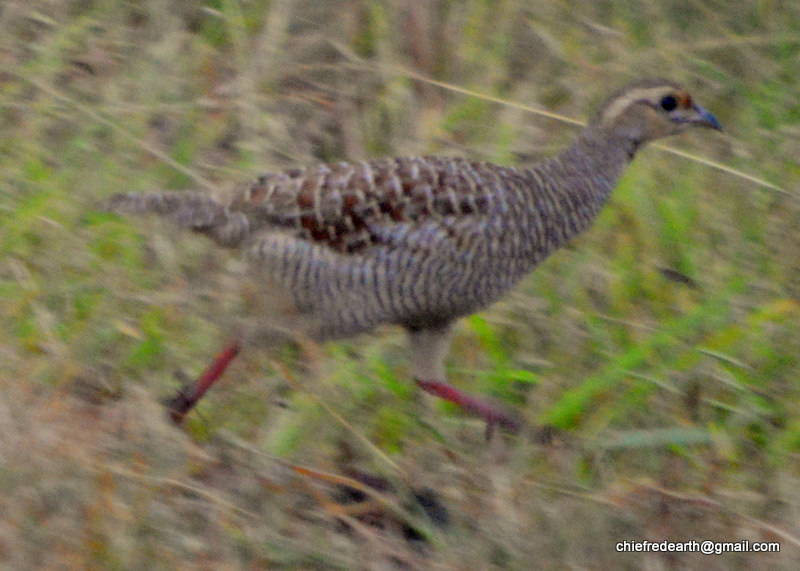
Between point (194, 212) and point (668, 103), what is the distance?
66.1 inches

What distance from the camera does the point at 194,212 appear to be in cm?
431

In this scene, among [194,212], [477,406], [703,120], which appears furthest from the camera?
[703,120]

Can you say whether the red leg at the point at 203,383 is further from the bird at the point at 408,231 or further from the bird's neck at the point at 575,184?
the bird's neck at the point at 575,184

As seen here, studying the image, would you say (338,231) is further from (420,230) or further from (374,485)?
(374,485)

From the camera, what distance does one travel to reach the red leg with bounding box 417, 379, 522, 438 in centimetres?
434

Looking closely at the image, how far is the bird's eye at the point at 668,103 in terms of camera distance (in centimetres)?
455

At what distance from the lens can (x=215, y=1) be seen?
660 cm

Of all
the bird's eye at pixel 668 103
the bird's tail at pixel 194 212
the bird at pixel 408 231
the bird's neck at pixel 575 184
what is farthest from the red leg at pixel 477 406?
the bird's eye at pixel 668 103

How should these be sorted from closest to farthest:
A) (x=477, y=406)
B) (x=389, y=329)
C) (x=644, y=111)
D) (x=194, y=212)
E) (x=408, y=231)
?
(x=408, y=231) < (x=194, y=212) < (x=477, y=406) < (x=644, y=111) < (x=389, y=329)

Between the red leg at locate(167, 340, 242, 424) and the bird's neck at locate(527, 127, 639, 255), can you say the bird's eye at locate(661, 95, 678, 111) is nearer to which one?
the bird's neck at locate(527, 127, 639, 255)

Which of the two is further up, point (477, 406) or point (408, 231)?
point (408, 231)

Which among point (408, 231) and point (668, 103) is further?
point (668, 103)

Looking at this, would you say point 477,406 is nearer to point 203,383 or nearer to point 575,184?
point 575,184

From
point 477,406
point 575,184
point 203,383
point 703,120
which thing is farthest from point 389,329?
point 703,120
